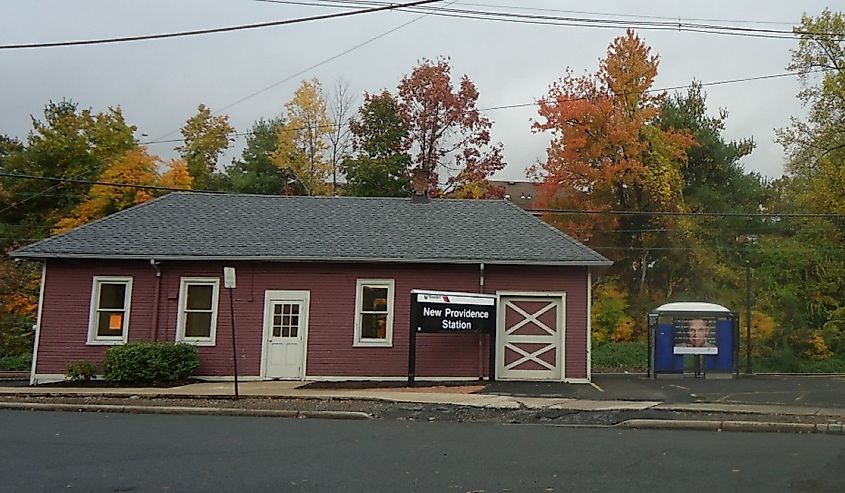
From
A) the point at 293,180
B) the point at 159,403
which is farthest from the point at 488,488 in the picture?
the point at 293,180

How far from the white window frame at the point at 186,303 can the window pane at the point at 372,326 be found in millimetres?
3971

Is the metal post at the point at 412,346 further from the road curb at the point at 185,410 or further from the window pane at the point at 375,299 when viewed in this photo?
the road curb at the point at 185,410

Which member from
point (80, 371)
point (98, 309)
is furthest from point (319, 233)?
point (80, 371)

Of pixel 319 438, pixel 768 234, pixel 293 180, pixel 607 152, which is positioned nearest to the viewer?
pixel 319 438

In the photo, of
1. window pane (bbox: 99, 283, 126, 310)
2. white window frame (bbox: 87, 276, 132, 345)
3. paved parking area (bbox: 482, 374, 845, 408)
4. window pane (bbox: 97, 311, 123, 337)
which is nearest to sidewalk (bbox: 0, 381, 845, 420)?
paved parking area (bbox: 482, 374, 845, 408)

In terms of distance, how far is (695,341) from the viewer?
21141 mm

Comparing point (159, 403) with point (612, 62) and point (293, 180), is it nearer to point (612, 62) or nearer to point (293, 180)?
point (612, 62)

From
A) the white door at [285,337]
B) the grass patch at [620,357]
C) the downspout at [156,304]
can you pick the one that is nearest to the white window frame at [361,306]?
the white door at [285,337]

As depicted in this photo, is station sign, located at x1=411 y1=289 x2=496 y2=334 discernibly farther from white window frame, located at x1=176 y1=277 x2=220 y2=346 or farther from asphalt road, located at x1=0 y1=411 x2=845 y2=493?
asphalt road, located at x1=0 y1=411 x2=845 y2=493

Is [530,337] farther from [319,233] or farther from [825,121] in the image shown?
[825,121]

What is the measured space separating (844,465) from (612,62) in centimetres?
2859

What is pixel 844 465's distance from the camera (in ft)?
29.9

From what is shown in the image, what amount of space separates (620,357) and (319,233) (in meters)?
13.4

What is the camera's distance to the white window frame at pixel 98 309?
2081 centimetres
